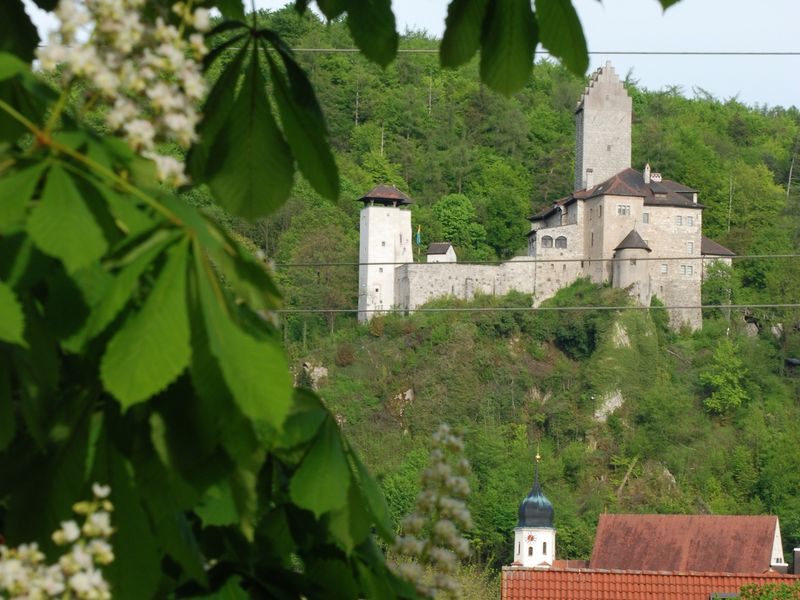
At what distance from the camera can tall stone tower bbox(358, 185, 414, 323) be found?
66.6 metres

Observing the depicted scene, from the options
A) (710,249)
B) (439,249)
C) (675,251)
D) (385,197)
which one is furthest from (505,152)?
(675,251)

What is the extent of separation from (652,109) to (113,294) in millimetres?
104908

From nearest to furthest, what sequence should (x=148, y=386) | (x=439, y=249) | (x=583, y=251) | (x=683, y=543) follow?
(x=148, y=386), (x=683, y=543), (x=583, y=251), (x=439, y=249)

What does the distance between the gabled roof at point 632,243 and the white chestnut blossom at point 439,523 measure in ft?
205

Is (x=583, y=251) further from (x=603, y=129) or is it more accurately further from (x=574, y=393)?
(x=603, y=129)

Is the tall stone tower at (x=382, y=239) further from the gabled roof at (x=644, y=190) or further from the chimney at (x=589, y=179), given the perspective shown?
the chimney at (x=589, y=179)

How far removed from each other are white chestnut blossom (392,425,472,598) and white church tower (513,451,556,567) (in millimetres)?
53348

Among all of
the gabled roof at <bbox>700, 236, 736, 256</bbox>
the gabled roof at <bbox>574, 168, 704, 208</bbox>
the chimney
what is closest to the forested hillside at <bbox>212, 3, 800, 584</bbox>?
the gabled roof at <bbox>700, 236, 736, 256</bbox>

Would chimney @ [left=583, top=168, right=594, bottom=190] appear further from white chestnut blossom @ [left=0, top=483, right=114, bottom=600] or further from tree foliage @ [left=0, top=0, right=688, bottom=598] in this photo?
white chestnut blossom @ [left=0, top=483, right=114, bottom=600]

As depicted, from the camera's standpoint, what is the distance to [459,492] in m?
1.52

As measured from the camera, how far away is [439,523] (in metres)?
1.50

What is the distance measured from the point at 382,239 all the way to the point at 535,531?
1688 centimetres

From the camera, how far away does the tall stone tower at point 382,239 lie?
218 feet

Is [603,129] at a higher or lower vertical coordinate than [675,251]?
higher
